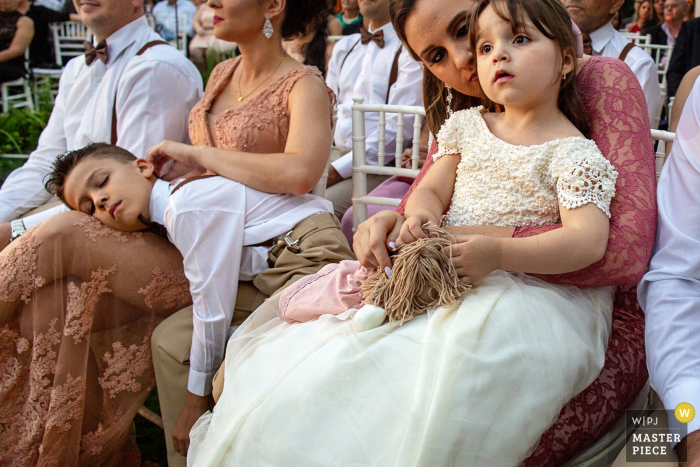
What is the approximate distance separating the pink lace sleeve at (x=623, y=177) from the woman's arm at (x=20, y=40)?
761 centimetres

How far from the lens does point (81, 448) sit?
2031mm

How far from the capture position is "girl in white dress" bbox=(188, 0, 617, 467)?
1155mm

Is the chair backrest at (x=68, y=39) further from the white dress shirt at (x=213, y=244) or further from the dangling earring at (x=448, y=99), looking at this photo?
the dangling earring at (x=448, y=99)

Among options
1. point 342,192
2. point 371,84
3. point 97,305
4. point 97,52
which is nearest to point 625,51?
point 371,84

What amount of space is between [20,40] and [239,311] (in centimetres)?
688

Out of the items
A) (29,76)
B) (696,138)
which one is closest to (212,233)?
(696,138)

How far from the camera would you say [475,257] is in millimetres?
1288

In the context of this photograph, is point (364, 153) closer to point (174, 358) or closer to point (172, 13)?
point (174, 358)

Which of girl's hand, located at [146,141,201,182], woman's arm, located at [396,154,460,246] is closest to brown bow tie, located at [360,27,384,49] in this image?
girl's hand, located at [146,141,201,182]

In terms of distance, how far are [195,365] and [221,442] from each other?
683mm

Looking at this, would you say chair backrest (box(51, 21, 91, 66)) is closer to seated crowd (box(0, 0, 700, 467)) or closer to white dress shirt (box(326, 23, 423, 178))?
white dress shirt (box(326, 23, 423, 178))

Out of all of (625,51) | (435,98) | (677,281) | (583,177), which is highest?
(625,51)

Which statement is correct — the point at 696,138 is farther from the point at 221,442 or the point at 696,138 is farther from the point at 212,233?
the point at 212,233

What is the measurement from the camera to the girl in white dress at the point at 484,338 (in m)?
1.16
